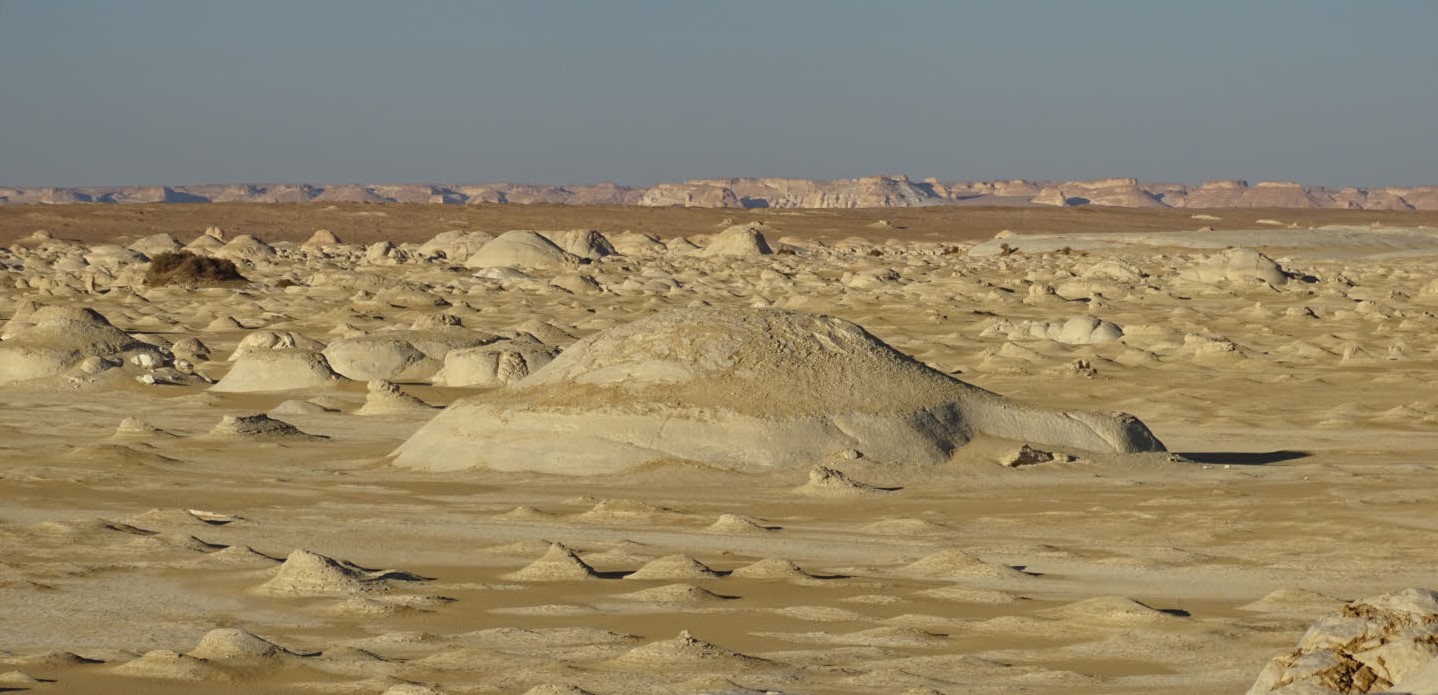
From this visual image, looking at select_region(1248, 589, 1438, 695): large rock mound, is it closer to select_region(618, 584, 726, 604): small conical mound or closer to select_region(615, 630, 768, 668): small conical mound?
select_region(615, 630, 768, 668): small conical mound

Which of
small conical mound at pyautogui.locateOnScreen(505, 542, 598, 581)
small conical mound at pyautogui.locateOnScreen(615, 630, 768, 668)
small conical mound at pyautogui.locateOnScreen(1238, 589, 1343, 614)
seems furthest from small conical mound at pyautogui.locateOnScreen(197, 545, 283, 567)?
small conical mound at pyautogui.locateOnScreen(1238, 589, 1343, 614)

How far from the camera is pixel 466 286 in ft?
108

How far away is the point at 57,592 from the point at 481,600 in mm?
1672

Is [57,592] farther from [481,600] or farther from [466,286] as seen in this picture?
[466,286]

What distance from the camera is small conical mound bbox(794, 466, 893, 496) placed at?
10227 millimetres

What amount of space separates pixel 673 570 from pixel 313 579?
144 cm

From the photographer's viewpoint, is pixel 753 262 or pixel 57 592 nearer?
pixel 57 592

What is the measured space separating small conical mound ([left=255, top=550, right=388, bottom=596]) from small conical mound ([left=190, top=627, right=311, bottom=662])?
43.5 inches

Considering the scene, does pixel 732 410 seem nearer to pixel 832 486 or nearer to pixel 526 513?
pixel 832 486

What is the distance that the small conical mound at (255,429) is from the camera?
12.9m

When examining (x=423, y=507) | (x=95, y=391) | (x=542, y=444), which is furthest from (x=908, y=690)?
(x=95, y=391)

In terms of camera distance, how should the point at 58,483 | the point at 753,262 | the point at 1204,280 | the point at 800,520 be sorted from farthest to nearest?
the point at 753,262, the point at 1204,280, the point at 58,483, the point at 800,520

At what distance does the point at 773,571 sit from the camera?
7863 mm

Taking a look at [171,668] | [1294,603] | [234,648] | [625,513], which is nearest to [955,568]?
[1294,603]
